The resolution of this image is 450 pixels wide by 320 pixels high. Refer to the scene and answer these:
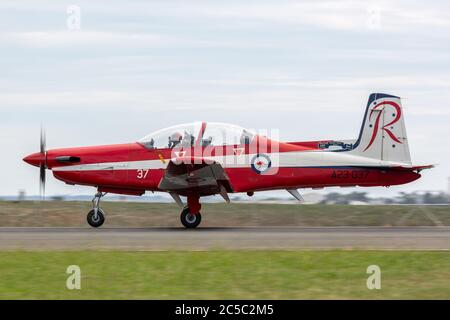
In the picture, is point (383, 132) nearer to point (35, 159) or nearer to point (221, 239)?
point (221, 239)

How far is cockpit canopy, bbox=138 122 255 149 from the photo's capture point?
22.8 metres

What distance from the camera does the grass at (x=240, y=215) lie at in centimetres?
2689

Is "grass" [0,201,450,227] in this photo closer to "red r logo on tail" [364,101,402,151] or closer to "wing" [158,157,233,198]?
"wing" [158,157,233,198]

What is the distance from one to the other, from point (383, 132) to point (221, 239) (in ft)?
24.7

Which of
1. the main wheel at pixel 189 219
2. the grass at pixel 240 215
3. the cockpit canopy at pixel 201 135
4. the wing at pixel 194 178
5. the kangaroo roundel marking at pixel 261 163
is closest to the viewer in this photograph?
the wing at pixel 194 178

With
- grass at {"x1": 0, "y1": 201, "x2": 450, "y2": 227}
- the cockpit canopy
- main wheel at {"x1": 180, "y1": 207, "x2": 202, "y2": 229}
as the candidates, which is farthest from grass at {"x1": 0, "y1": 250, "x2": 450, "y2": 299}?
grass at {"x1": 0, "y1": 201, "x2": 450, "y2": 227}

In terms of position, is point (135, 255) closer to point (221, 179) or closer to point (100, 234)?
point (100, 234)

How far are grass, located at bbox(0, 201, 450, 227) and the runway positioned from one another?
4.40 metres

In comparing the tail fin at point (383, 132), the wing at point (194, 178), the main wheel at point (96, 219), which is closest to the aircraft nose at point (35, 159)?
the main wheel at point (96, 219)

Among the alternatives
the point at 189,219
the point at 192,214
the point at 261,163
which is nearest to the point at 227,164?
the point at 261,163

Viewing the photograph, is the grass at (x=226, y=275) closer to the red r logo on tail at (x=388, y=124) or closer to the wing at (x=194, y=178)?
the wing at (x=194, y=178)

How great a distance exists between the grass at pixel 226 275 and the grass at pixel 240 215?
1168 cm

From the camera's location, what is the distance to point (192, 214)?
2369 centimetres
